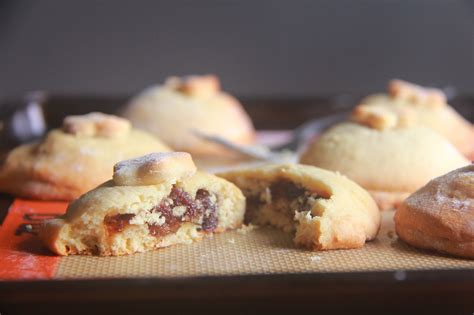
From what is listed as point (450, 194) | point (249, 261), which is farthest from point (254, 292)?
point (450, 194)

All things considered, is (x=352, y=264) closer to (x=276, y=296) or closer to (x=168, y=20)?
(x=276, y=296)

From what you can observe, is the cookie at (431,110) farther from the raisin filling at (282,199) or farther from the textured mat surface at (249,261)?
the textured mat surface at (249,261)

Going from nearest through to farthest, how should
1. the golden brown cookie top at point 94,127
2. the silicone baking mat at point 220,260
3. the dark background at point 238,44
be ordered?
the silicone baking mat at point 220,260, the golden brown cookie top at point 94,127, the dark background at point 238,44

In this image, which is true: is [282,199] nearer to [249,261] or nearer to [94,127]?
[249,261]

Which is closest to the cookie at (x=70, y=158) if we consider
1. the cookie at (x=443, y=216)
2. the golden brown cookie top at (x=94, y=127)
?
the golden brown cookie top at (x=94, y=127)

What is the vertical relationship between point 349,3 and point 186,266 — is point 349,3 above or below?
above

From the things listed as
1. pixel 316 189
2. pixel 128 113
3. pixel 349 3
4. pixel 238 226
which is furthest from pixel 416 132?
pixel 349 3
